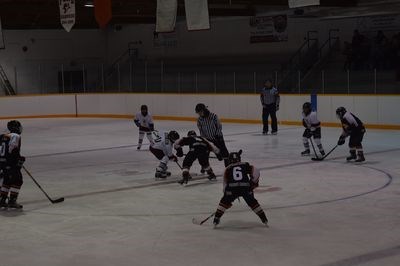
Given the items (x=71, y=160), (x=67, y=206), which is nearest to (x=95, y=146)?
(x=71, y=160)

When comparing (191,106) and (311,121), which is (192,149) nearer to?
(311,121)

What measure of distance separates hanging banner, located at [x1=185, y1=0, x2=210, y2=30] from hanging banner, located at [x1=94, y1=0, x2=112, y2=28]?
2534 mm

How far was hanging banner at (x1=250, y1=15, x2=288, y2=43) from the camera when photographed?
28.9m

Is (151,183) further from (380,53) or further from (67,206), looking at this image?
(380,53)

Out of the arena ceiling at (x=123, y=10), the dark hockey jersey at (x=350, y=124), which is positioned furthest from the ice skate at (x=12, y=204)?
the arena ceiling at (x=123, y=10)

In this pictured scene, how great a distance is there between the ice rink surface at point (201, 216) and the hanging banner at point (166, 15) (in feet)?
9.10

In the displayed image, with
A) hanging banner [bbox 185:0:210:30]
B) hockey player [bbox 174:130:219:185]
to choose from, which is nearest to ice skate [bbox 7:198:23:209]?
hockey player [bbox 174:130:219:185]

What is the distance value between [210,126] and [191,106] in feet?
44.9

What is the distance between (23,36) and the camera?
108 feet

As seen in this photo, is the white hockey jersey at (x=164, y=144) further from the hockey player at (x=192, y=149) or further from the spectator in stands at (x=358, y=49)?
the spectator in stands at (x=358, y=49)

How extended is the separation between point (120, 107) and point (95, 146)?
34.8 ft

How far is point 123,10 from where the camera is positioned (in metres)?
29.8

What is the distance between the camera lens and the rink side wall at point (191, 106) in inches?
795

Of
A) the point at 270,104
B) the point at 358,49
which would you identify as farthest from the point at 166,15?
the point at 358,49
